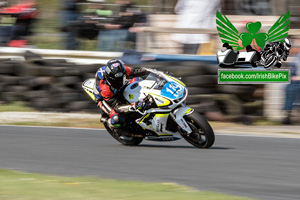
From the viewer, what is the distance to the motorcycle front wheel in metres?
8.01

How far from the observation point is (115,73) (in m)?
8.40

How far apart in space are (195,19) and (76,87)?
2.85m

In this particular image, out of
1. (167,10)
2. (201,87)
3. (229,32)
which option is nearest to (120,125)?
(201,87)

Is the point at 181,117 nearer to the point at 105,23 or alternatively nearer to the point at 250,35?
the point at 250,35

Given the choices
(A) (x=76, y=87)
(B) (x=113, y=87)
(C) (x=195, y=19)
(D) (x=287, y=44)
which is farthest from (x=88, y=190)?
(C) (x=195, y=19)

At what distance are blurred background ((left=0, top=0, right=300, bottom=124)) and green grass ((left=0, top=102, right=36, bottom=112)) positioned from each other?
0.32ft

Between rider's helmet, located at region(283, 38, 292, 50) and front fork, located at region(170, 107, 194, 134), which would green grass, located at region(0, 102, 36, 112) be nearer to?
rider's helmet, located at region(283, 38, 292, 50)

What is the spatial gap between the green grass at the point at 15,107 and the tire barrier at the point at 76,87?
0.11 m

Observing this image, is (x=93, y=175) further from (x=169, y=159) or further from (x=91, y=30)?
(x=91, y=30)

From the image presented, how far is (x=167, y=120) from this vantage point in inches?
330

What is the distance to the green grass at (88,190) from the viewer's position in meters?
5.29

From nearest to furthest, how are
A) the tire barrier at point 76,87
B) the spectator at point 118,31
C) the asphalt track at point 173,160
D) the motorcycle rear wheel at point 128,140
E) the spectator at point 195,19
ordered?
the asphalt track at point 173,160
the motorcycle rear wheel at point 128,140
the tire barrier at point 76,87
the spectator at point 195,19
the spectator at point 118,31

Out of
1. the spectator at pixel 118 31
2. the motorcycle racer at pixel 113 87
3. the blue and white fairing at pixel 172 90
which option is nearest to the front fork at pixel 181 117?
the blue and white fairing at pixel 172 90

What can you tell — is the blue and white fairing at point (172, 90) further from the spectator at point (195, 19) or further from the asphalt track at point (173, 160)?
the spectator at point (195, 19)
